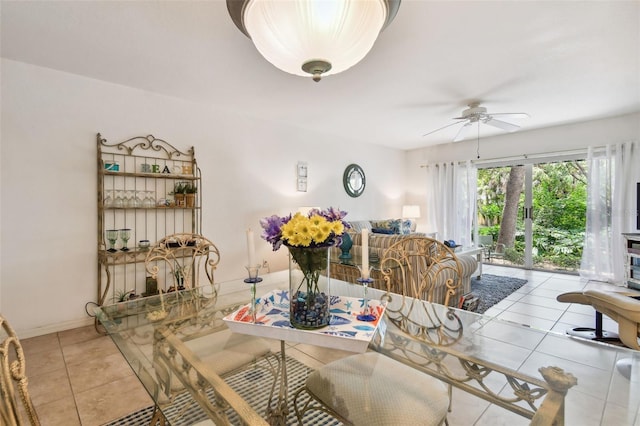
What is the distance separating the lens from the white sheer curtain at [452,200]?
5.91 meters

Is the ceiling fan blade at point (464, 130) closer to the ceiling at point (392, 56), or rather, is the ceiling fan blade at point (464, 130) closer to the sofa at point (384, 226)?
the ceiling at point (392, 56)

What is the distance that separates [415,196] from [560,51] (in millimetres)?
4528

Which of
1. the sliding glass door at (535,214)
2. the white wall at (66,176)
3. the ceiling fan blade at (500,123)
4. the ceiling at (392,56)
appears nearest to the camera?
the ceiling at (392,56)

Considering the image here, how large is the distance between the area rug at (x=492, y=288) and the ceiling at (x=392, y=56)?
2477 millimetres

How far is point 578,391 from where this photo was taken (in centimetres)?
102

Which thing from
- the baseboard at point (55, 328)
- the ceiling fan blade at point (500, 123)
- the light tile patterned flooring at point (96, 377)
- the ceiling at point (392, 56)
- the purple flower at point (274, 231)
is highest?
the ceiling at point (392, 56)

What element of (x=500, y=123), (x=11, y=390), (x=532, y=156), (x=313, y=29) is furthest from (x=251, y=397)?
(x=532, y=156)

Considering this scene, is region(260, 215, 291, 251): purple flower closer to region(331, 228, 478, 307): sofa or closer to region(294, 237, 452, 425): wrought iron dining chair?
region(294, 237, 452, 425): wrought iron dining chair

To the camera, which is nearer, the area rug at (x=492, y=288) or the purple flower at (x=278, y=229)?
Result: the purple flower at (x=278, y=229)

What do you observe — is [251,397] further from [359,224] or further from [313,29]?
[359,224]

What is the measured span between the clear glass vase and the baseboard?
2.84 m

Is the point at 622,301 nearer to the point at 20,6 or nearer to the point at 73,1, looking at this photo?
the point at 73,1

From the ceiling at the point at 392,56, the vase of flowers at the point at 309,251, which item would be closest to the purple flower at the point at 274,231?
the vase of flowers at the point at 309,251

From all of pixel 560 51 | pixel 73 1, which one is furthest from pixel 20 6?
pixel 560 51
